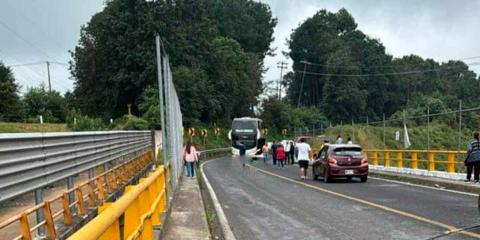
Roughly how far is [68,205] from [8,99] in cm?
4617

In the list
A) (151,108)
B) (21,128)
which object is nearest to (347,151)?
(21,128)

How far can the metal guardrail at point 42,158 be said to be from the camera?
21.5 ft

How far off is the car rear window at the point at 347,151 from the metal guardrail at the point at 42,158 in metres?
10.4

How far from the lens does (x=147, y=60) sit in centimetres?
5938

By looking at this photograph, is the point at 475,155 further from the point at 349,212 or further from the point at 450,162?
the point at 349,212

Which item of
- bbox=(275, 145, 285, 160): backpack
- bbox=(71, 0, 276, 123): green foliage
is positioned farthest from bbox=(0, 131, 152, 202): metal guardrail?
bbox=(71, 0, 276, 123): green foliage

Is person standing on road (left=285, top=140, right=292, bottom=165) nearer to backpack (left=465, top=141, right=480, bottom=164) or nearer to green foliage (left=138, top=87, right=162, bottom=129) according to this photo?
green foliage (left=138, top=87, right=162, bottom=129)

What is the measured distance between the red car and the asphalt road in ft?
7.73

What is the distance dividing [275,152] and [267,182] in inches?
673

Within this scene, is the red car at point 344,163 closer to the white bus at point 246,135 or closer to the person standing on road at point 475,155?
the person standing on road at point 475,155

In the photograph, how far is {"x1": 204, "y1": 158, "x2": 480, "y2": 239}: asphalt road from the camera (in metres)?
10.0

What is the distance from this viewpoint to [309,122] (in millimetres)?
87312

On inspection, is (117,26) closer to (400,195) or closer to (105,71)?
(105,71)

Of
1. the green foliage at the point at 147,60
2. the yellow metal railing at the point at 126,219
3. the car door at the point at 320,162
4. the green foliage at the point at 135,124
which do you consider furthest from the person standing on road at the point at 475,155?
the green foliage at the point at 147,60
